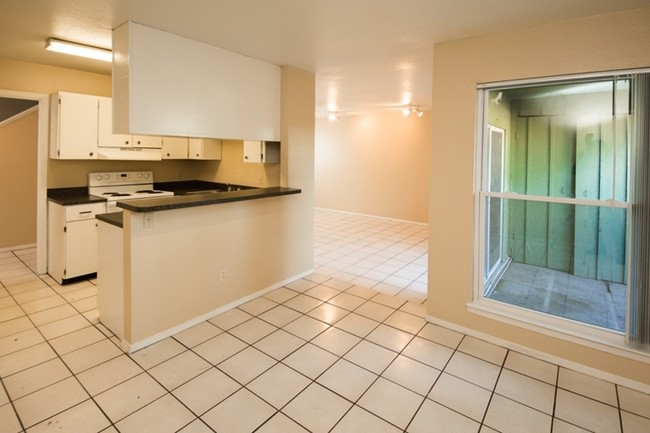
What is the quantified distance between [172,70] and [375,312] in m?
2.82

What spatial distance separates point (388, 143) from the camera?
810 cm

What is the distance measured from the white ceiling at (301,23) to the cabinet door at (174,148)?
1.39m

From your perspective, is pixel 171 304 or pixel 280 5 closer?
pixel 280 5

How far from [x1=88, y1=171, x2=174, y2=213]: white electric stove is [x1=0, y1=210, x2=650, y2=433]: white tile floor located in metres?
1.33

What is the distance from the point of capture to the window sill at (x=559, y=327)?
238 cm

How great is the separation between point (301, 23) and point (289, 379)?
8.47 ft

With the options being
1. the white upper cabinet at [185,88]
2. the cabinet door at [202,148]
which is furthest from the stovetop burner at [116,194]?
the white upper cabinet at [185,88]

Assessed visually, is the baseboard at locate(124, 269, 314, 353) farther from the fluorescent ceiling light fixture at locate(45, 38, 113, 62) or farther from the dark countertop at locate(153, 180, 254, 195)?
the fluorescent ceiling light fixture at locate(45, 38, 113, 62)

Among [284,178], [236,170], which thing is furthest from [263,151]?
[236,170]

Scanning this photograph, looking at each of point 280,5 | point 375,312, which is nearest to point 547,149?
point 375,312

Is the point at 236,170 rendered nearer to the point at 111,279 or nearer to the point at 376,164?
the point at 111,279

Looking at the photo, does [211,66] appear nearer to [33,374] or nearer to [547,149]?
[33,374]

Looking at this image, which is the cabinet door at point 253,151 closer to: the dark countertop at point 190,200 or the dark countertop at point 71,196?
the dark countertop at point 190,200

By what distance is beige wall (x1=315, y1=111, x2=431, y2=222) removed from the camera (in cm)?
767
